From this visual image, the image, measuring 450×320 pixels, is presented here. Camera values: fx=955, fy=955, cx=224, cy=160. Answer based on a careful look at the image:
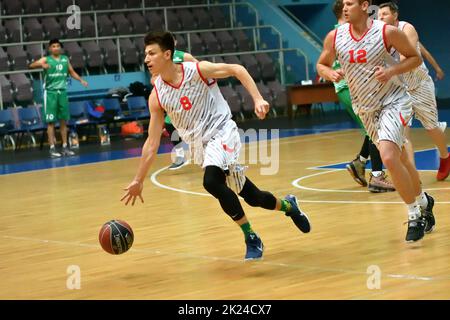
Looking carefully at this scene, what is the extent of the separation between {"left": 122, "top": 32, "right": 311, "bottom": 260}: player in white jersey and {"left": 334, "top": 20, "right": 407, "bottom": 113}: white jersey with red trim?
40.4 inches

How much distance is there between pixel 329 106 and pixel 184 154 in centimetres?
1105

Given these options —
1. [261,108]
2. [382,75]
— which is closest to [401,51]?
[382,75]

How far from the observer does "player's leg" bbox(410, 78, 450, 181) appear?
10.7 metres

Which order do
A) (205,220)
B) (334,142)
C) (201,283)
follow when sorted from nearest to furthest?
(201,283) < (205,220) < (334,142)

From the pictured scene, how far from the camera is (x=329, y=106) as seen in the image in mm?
24906

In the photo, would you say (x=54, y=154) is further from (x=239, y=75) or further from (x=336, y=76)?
(x=239, y=75)

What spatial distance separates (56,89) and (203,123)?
11.1 meters

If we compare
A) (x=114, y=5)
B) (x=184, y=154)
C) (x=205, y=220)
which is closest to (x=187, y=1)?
(x=114, y=5)

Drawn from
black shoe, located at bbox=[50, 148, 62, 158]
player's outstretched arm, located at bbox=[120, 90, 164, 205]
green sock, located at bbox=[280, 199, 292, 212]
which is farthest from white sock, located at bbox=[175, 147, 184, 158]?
player's outstretched arm, located at bbox=[120, 90, 164, 205]

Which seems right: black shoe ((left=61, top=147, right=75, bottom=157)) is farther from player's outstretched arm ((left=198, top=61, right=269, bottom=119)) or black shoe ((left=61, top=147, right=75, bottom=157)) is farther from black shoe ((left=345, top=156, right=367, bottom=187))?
player's outstretched arm ((left=198, top=61, right=269, bottom=119))

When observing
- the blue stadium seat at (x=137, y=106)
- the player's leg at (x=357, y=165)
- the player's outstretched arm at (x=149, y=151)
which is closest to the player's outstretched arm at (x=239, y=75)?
the player's outstretched arm at (x=149, y=151)

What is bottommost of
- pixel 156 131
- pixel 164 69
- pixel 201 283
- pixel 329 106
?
pixel 329 106

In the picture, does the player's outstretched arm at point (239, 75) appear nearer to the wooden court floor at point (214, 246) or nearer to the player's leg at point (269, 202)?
the player's leg at point (269, 202)
